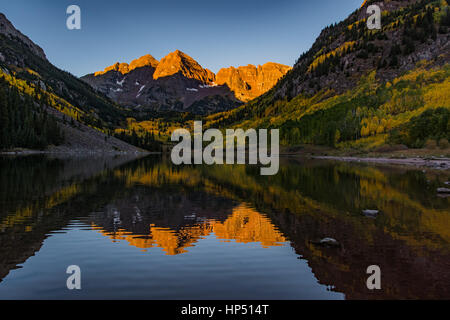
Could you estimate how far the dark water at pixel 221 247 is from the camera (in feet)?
40.1

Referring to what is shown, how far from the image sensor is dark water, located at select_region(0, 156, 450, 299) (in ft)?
40.1

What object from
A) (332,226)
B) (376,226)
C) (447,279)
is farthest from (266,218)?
(447,279)

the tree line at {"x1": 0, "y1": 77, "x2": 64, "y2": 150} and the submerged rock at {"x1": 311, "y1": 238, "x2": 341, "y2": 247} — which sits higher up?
the tree line at {"x1": 0, "y1": 77, "x2": 64, "y2": 150}

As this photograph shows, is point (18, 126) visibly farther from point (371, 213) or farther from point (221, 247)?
point (371, 213)

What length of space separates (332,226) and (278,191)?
62.4 ft

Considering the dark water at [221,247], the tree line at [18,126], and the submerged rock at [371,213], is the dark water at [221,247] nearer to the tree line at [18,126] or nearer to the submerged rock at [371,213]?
the submerged rock at [371,213]

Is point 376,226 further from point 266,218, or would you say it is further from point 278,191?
point 278,191

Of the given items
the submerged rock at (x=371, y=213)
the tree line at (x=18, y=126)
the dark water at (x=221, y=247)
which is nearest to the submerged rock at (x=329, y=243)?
the dark water at (x=221, y=247)

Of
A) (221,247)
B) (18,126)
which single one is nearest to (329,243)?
(221,247)

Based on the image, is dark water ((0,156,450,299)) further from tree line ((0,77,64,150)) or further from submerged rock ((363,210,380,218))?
tree line ((0,77,64,150))

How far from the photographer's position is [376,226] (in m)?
22.2

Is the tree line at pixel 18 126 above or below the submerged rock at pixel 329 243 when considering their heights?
above

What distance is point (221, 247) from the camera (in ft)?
59.9

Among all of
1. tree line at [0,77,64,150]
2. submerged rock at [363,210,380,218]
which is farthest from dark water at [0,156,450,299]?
tree line at [0,77,64,150]
